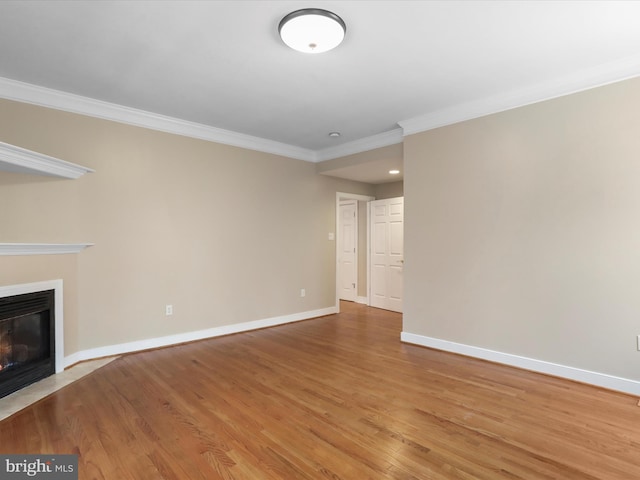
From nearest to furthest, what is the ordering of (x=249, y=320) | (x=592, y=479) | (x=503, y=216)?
(x=592, y=479) < (x=503, y=216) < (x=249, y=320)

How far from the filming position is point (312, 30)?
90.4 inches

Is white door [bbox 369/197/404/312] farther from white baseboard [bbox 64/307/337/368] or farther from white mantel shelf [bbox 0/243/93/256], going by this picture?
white mantel shelf [bbox 0/243/93/256]

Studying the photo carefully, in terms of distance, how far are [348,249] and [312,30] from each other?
5.22m

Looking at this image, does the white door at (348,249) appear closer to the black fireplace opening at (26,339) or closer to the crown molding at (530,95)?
the crown molding at (530,95)

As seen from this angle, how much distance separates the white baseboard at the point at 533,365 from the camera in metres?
2.86

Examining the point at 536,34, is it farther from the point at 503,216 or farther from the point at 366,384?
the point at 366,384

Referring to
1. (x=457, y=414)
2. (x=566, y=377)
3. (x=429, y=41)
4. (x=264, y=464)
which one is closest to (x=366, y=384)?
(x=457, y=414)

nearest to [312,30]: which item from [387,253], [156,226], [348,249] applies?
[156,226]

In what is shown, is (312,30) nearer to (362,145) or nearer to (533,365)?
(362,145)

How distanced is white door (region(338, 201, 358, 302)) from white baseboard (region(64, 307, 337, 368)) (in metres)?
1.62

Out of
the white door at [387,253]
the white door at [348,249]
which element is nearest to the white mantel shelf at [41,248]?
the white door at [348,249]

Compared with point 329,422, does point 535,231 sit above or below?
above

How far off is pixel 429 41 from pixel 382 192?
4271 millimetres

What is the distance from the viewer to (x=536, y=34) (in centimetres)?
246
